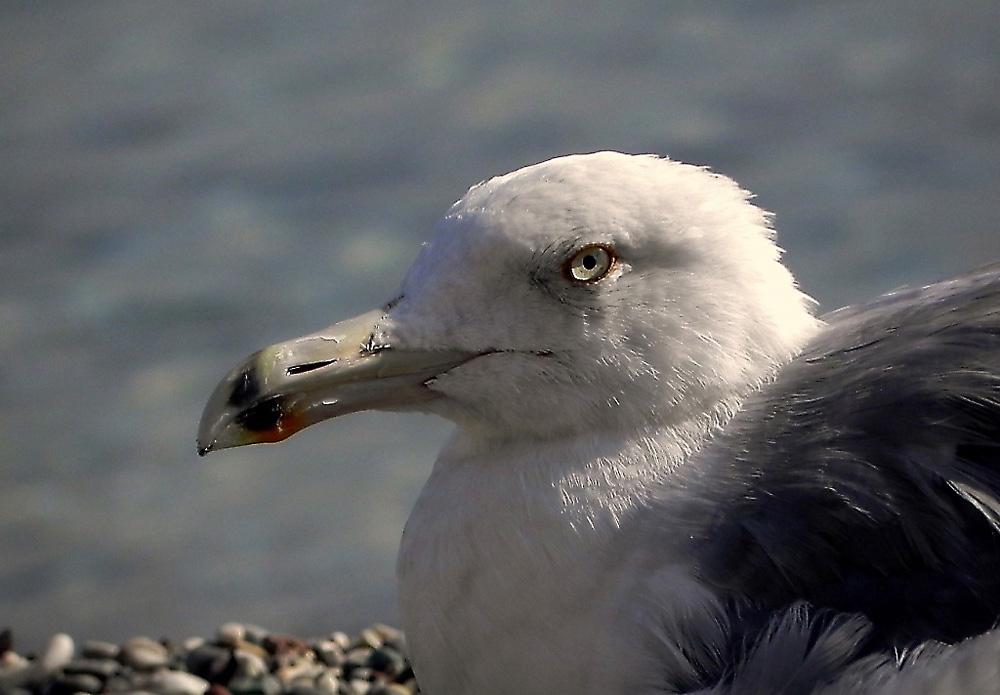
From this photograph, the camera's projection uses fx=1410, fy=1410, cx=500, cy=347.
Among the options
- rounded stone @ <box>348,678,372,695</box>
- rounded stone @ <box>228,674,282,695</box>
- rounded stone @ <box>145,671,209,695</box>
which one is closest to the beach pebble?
rounded stone @ <box>145,671,209,695</box>

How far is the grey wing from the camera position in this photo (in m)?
1.92

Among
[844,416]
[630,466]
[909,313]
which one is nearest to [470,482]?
[630,466]

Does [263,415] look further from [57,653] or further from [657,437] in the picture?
[57,653]

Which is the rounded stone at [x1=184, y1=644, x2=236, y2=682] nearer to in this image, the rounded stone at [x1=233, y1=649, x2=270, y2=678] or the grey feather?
the rounded stone at [x1=233, y1=649, x2=270, y2=678]

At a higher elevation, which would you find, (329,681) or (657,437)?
(657,437)

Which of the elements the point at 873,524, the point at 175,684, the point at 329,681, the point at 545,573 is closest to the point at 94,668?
the point at 175,684

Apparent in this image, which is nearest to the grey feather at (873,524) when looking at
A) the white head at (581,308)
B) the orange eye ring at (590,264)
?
the white head at (581,308)

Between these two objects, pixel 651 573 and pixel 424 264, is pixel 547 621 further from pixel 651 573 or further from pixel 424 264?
pixel 424 264

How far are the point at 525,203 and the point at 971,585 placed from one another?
838mm

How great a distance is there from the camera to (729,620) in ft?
6.45

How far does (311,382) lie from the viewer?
2072mm

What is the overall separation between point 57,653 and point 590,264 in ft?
6.34

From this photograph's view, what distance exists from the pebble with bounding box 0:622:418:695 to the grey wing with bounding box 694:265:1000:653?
1.43 meters

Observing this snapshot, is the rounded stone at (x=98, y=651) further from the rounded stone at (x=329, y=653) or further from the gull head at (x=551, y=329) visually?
the gull head at (x=551, y=329)
